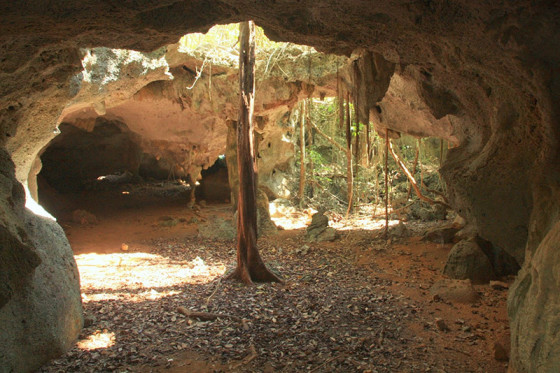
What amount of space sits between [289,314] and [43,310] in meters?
2.47

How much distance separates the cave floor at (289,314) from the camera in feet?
12.0

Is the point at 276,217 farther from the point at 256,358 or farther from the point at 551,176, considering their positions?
the point at 551,176

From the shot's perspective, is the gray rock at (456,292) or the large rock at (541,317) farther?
the gray rock at (456,292)

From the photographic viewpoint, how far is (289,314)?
4762mm

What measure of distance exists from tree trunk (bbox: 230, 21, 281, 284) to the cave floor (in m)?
0.27

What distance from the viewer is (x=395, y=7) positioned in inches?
97.0

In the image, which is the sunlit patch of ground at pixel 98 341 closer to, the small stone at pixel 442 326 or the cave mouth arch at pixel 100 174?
the small stone at pixel 442 326

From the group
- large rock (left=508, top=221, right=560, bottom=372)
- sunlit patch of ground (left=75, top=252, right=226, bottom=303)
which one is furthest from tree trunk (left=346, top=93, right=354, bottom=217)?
large rock (left=508, top=221, right=560, bottom=372)

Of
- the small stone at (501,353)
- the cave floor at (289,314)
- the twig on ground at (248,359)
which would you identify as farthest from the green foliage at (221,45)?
the small stone at (501,353)

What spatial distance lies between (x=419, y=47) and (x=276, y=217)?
27.7 ft

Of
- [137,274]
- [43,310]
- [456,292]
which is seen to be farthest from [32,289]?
[456,292]

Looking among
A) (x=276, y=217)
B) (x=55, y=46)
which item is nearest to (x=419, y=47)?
(x=55, y=46)

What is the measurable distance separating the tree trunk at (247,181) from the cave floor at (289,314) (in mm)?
274

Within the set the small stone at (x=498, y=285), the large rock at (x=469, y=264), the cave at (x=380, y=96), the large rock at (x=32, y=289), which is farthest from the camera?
the large rock at (x=469, y=264)
